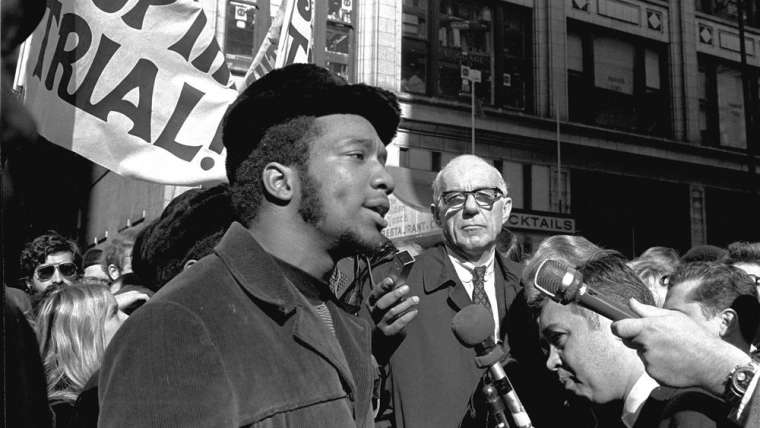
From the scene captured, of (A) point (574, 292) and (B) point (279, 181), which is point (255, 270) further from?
(A) point (574, 292)

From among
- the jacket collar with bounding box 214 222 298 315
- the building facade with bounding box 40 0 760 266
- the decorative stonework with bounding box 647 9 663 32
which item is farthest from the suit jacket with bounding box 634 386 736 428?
the decorative stonework with bounding box 647 9 663 32

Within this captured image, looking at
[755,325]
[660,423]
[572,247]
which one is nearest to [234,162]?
[660,423]

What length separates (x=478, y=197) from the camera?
422 cm

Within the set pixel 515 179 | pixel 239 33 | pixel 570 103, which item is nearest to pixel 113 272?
pixel 239 33

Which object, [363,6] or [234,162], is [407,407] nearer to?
[234,162]

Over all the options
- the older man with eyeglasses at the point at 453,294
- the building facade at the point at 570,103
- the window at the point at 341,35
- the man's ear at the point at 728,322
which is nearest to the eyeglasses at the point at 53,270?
the older man with eyeglasses at the point at 453,294

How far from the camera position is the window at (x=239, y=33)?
15562mm

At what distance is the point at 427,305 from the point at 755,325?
1477 millimetres

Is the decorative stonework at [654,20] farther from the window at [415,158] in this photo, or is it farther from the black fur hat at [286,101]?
the black fur hat at [286,101]

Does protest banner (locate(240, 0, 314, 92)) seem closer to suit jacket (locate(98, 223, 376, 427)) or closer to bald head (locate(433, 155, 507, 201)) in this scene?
bald head (locate(433, 155, 507, 201))

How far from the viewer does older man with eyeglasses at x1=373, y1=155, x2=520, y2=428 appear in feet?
12.1

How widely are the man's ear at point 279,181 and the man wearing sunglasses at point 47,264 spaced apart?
4375mm

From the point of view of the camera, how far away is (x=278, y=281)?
200 cm

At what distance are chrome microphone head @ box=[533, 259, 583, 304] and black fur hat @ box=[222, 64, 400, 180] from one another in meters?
0.69
